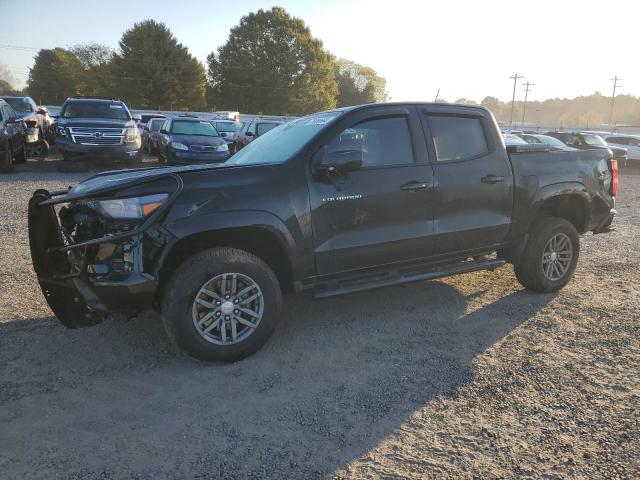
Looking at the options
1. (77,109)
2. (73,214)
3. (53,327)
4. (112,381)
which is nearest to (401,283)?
(112,381)

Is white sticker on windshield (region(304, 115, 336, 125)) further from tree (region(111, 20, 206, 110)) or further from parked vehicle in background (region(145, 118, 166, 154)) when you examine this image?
tree (region(111, 20, 206, 110))

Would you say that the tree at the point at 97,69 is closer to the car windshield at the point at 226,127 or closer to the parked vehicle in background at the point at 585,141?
the car windshield at the point at 226,127

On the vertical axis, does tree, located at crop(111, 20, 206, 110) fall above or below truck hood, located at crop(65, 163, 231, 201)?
above

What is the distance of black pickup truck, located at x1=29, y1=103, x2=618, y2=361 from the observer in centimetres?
331

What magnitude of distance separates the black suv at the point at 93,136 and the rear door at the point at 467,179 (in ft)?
36.9

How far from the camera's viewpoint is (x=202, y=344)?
11.3 ft

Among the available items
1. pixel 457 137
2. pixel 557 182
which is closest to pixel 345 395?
pixel 457 137

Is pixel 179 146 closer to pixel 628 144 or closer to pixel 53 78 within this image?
pixel 628 144

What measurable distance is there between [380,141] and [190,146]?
37.9 ft

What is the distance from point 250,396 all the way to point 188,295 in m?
0.79

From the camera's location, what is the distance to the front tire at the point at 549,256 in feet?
16.1

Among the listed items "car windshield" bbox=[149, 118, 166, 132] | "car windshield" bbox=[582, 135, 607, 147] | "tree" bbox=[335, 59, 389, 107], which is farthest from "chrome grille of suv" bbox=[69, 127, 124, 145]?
"tree" bbox=[335, 59, 389, 107]

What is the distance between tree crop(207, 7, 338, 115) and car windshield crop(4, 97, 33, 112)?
41.1m

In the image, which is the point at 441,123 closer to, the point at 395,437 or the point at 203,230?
A: the point at 203,230
